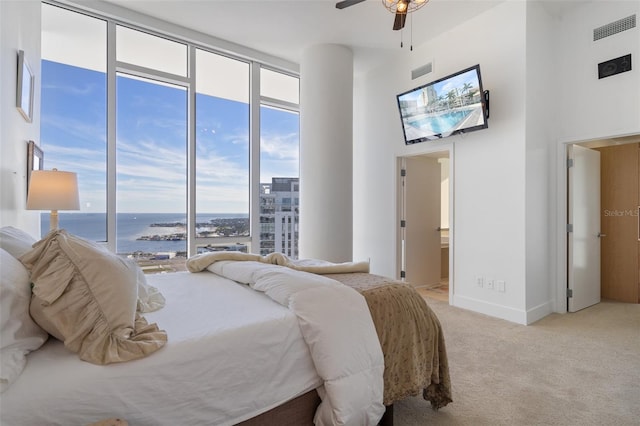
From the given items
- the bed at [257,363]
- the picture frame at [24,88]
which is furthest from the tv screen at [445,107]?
the picture frame at [24,88]

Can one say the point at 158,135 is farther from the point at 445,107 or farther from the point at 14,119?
the point at 445,107

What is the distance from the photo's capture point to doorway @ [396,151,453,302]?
4801 mm

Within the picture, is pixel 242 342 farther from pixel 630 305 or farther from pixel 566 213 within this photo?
pixel 630 305

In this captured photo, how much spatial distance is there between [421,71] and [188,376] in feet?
14.6

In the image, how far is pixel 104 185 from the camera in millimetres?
3699

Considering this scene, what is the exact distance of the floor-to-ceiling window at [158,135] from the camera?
352 cm

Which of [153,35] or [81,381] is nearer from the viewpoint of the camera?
[81,381]

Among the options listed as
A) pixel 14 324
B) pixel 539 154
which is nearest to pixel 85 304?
pixel 14 324

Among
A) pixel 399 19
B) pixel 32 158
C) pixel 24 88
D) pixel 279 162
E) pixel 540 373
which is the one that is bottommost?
pixel 540 373

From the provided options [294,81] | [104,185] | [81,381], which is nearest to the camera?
[81,381]

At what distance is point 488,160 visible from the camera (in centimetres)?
372

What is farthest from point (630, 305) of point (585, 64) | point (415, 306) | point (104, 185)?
point (104, 185)

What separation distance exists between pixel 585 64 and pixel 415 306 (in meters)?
3.60

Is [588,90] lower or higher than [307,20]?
lower
